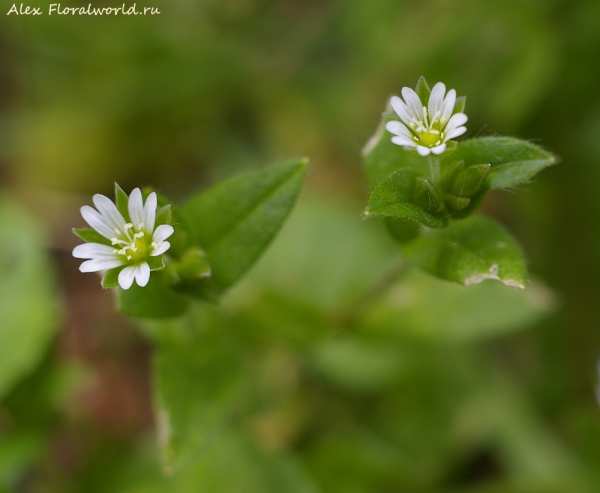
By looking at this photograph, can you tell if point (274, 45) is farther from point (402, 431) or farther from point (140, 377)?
point (402, 431)

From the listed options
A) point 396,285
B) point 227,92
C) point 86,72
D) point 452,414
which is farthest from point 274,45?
point 452,414

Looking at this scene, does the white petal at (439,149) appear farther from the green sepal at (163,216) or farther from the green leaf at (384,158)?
the green sepal at (163,216)

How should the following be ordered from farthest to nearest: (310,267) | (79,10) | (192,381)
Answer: (79,10) → (310,267) → (192,381)

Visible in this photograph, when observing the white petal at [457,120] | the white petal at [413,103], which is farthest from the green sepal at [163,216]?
the white petal at [457,120]

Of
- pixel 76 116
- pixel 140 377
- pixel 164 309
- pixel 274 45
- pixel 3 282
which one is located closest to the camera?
pixel 164 309

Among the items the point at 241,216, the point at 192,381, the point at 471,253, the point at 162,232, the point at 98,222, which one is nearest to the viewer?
the point at 162,232

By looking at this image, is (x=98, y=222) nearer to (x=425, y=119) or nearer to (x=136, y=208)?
(x=136, y=208)

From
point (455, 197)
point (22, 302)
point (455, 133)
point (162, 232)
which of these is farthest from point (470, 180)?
point (22, 302)
